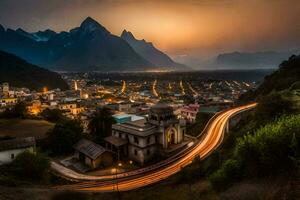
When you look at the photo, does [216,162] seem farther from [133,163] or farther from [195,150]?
[133,163]

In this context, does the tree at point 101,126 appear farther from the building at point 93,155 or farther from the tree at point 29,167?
the tree at point 29,167

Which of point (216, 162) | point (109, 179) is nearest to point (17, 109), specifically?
point (109, 179)

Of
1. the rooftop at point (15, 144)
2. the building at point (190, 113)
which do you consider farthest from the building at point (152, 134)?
the building at point (190, 113)

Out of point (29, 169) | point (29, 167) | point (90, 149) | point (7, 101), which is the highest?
point (7, 101)

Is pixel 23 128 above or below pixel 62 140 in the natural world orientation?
below

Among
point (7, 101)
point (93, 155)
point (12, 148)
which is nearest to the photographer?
point (12, 148)

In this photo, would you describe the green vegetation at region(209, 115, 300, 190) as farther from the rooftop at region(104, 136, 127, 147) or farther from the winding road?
the rooftop at region(104, 136, 127, 147)

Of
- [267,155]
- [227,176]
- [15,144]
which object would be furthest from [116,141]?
[267,155]

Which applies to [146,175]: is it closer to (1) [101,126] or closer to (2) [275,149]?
(2) [275,149]
